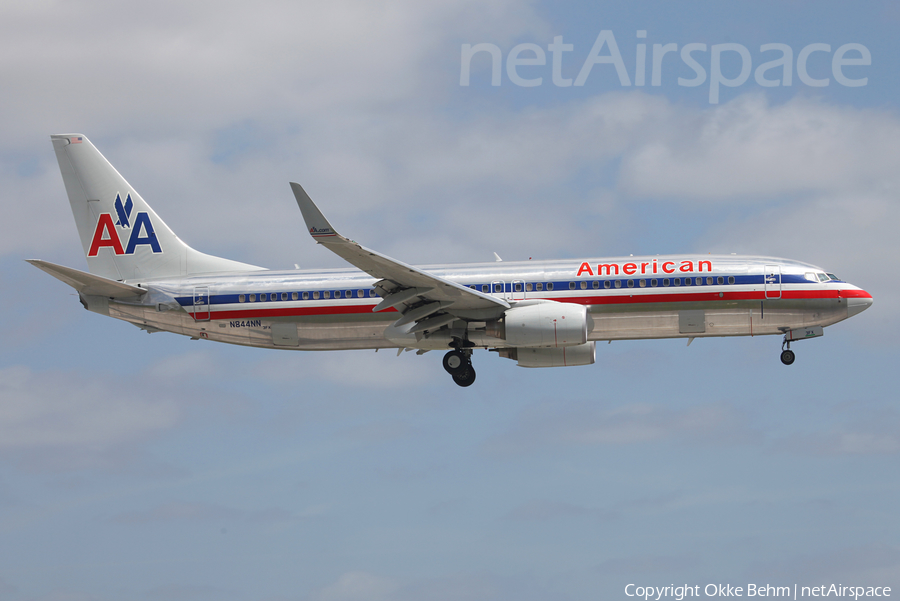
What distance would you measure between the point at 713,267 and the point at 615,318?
4095mm

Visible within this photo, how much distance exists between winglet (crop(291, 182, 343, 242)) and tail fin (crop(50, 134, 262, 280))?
33.7ft

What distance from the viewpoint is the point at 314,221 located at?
3022 cm

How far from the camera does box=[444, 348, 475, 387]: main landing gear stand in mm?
37062

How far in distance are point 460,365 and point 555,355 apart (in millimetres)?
4444

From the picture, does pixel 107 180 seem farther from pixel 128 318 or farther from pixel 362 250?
pixel 362 250

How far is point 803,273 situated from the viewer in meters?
36.1

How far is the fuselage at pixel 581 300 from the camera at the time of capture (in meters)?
35.8

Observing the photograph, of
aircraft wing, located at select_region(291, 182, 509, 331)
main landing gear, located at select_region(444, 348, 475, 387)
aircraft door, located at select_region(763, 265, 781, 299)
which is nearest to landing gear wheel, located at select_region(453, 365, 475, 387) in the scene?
main landing gear, located at select_region(444, 348, 475, 387)

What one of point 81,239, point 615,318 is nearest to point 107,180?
point 81,239

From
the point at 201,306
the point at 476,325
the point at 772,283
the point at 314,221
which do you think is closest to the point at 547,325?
the point at 476,325

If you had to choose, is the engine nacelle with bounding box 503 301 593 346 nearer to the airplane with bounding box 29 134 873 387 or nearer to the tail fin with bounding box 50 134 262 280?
the airplane with bounding box 29 134 873 387

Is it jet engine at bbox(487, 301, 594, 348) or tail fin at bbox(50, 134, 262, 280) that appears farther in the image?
tail fin at bbox(50, 134, 262, 280)

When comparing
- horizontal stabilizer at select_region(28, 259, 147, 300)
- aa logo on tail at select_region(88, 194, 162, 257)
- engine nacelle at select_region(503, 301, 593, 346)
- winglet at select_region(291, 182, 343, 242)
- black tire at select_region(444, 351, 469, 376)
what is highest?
aa logo on tail at select_region(88, 194, 162, 257)

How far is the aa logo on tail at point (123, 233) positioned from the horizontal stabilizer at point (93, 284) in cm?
292
